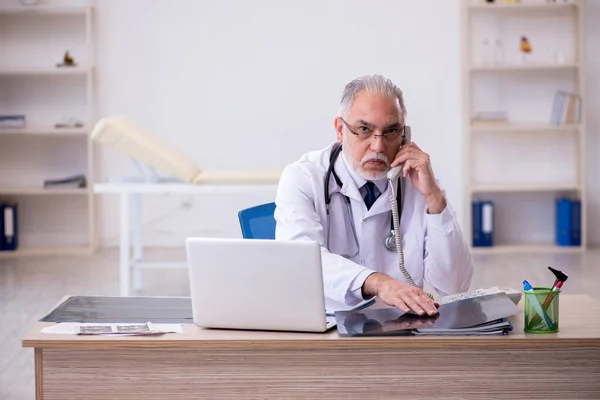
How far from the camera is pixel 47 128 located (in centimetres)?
677

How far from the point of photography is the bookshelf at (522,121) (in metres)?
6.72

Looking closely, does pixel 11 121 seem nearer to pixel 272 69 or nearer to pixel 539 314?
pixel 272 69

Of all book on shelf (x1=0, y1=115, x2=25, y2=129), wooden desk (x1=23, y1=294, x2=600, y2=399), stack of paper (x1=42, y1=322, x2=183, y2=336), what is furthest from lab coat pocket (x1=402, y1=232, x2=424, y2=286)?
book on shelf (x1=0, y1=115, x2=25, y2=129)

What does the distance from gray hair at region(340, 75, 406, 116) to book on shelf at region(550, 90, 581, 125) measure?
4.40 metres

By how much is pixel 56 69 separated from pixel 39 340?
16.1ft

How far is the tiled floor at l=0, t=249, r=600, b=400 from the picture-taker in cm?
485

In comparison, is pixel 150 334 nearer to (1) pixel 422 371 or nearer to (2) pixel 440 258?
(1) pixel 422 371

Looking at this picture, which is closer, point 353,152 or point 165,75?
point 353,152

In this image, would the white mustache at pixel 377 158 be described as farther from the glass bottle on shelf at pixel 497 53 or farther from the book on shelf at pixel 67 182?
the book on shelf at pixel 67 182

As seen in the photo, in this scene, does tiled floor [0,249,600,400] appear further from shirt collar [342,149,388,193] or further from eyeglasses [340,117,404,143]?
eyeglasses [340,117,404,143]

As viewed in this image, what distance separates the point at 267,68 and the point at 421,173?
4.56 meters

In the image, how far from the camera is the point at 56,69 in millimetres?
6633

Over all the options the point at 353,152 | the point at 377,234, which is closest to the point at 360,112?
the point at 353,152

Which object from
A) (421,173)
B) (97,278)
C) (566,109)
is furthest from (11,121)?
(421,173)
